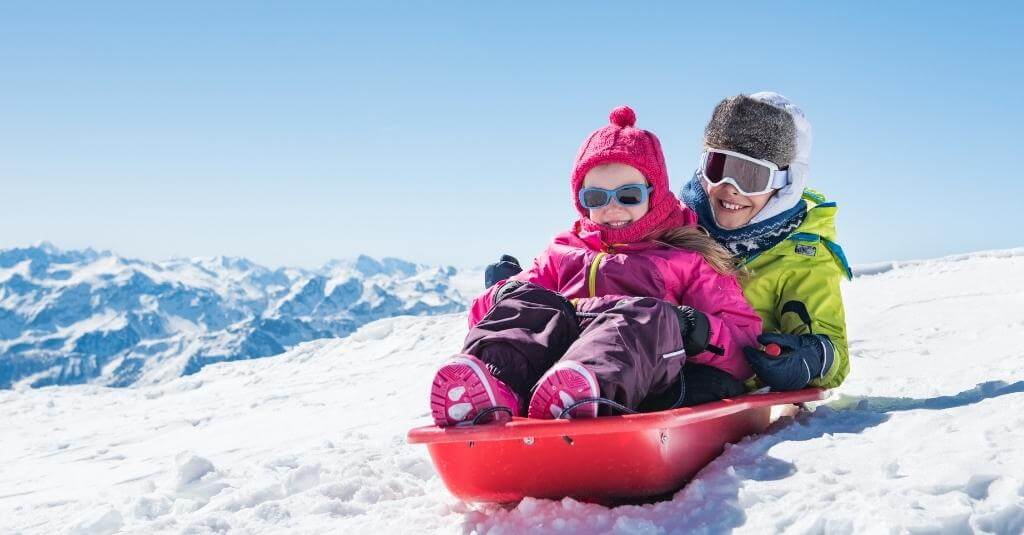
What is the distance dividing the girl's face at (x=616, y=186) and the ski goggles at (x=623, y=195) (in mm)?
17

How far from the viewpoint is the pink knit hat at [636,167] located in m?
3.37

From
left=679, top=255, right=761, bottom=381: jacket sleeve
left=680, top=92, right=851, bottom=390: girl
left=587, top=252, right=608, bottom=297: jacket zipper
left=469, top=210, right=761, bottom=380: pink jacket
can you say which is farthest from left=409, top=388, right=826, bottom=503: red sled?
left=680, top=92, right=851, bottom=390: girl

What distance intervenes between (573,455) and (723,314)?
3.89ft

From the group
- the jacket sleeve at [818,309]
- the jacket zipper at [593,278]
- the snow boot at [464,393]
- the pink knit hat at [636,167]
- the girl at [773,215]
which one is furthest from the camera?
the girl at [773,215]

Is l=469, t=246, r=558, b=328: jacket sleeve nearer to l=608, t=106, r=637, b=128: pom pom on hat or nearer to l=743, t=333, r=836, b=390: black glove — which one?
l=608, t=106, r=637, b=128: pom pom on hat

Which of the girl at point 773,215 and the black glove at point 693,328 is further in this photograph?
the girl at point 773,215

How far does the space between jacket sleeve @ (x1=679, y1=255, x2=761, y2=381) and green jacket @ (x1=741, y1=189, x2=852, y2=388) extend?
0.45 meters

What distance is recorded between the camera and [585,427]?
2150 millimetres

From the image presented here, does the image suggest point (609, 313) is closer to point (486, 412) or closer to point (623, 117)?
point (486, 412)

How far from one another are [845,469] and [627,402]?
2.31ft

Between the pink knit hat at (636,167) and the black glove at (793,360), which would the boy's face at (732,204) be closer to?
the pink knit hat at (636,167)

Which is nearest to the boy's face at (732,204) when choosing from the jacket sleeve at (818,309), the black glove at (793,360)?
the jacket sleeve at (818,309)

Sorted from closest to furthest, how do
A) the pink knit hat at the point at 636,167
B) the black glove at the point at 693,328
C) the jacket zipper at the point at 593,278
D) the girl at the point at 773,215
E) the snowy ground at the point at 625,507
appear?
Answer: the snowy ground at the point at 625,507 → the black glove at the point at 693,328 → the jacket zipper at the point at 593,278 → the pink knit hat at the point at 636,167 → the girl at the point at 773,215

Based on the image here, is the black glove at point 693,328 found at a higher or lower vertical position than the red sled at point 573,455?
higher
